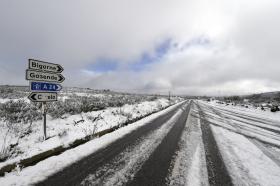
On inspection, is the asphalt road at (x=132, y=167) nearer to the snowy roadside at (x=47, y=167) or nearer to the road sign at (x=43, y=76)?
the snowy roadside at (x=47, y=167)

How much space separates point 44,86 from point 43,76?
0.34 meters

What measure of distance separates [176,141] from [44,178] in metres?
4.82

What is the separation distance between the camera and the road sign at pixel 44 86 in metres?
6.05

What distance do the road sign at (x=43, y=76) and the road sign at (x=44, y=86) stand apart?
5.7 inches

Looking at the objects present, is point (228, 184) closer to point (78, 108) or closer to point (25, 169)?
point (25, 169)

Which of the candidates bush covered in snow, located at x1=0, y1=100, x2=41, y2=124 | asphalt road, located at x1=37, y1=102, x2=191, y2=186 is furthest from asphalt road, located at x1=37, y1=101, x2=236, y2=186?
bush covered in snow, located at x1=0, y1=100, x2=41, y2=124

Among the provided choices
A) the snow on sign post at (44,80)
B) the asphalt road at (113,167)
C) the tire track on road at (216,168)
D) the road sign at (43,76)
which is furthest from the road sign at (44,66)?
the tire track on road at (216,168)

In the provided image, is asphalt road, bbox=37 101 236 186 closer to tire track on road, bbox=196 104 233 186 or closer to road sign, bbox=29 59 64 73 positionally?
tire track on road, bbox=196 104 233 186

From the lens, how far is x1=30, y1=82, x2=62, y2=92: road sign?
6.05 metres

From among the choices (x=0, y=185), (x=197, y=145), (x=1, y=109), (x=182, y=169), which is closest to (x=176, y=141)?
(x=197, y=145)

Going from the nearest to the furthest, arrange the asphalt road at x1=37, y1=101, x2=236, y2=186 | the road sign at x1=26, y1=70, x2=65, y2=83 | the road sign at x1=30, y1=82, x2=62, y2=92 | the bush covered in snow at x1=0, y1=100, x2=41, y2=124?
1. the asphalt road at x1=37, y1=101, x2=236, y2=186
2. the road sign at x1=26, y1=70, x2=65, y2=83
3. the road sign at x1=30, y1=82, x2=62, y2=92
4. the bush covered in snow at x1=0, y1=100, x2=41, y2=124

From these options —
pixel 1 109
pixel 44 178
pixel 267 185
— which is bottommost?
pixel 267 185

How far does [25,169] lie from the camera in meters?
4.13

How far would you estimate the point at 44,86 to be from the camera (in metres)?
6.48
